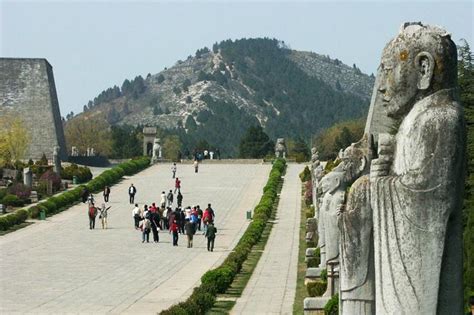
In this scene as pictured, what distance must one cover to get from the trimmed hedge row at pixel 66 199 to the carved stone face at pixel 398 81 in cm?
2644

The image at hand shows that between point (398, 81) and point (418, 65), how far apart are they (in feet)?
0.50

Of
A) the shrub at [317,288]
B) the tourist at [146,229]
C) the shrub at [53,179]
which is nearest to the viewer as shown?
the shrub at [317,288]

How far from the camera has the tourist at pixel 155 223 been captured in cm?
2972

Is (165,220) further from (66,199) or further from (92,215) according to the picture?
(66,199)

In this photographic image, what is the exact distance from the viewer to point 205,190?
45.6 m

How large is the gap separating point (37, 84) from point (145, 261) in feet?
146

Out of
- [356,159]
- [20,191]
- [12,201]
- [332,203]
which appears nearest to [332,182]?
[332,203]

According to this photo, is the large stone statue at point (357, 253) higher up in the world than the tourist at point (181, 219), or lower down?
higher up

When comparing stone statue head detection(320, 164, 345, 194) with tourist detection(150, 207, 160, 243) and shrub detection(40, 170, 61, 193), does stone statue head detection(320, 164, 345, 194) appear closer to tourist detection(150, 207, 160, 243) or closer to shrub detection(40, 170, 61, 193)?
tourist detection(150, 207, 160, 243)

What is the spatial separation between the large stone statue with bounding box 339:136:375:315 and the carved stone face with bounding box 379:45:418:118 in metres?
0.47

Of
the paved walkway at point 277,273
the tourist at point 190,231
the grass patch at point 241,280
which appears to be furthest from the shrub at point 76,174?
the tourist at point 190,231

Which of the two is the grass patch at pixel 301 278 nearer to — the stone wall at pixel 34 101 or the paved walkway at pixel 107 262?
the paved walkway at pixel 107 262

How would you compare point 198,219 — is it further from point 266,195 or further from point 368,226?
point 368,226

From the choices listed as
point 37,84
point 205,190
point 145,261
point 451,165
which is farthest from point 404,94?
point 37,84
